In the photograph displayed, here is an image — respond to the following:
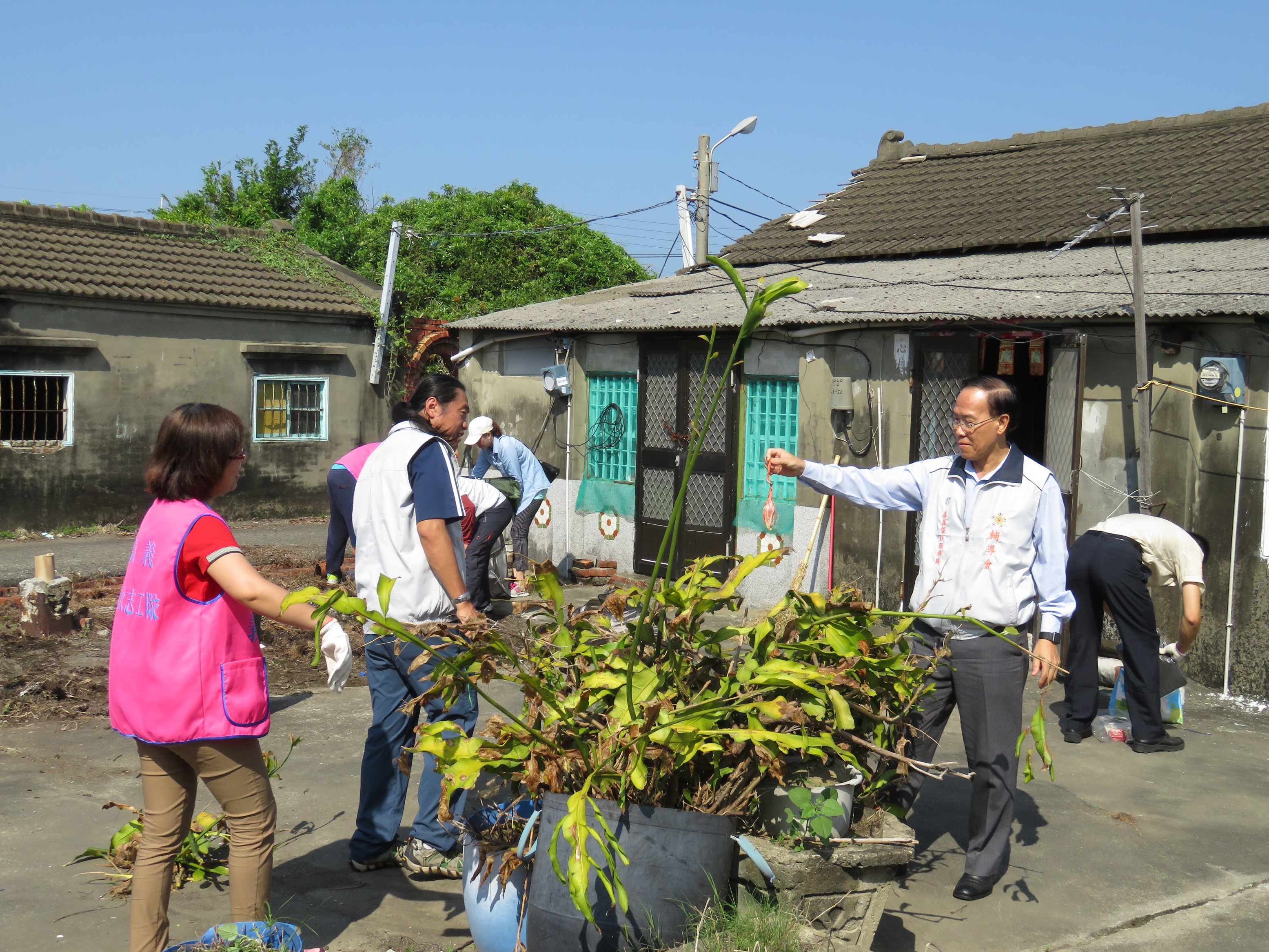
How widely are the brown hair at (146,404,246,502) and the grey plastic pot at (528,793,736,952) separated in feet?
4.68

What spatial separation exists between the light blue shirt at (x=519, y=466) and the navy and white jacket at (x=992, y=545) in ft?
19.8

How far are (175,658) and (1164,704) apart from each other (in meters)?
5.86

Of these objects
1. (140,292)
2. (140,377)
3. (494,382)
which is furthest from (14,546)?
(494,382)

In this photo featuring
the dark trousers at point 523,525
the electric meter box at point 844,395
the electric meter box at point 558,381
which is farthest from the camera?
the electric meter box at point 558,381

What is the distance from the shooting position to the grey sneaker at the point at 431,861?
169 inches

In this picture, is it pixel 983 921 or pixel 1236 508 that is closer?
pixel 983 921

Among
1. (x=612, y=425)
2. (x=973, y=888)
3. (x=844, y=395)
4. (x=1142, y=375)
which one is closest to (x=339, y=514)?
(x=973, y=888)

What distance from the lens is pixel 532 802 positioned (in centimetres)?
342

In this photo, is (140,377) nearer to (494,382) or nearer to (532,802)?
(494,382)

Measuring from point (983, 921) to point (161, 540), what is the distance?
320 centimetres

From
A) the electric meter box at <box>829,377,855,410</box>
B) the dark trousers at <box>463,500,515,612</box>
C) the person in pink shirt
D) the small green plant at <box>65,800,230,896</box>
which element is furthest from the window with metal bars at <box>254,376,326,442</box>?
the small green plant at <box>65,800,230,896</box>

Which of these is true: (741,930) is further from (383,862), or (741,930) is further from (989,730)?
(383,862)

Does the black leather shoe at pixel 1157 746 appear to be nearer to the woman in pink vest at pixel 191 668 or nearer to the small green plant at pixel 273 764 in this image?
the small green plant at pixel 273 764

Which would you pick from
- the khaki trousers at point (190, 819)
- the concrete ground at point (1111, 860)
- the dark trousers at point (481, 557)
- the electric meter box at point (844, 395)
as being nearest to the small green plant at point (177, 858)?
the khaki trousers at point (190, 819)
